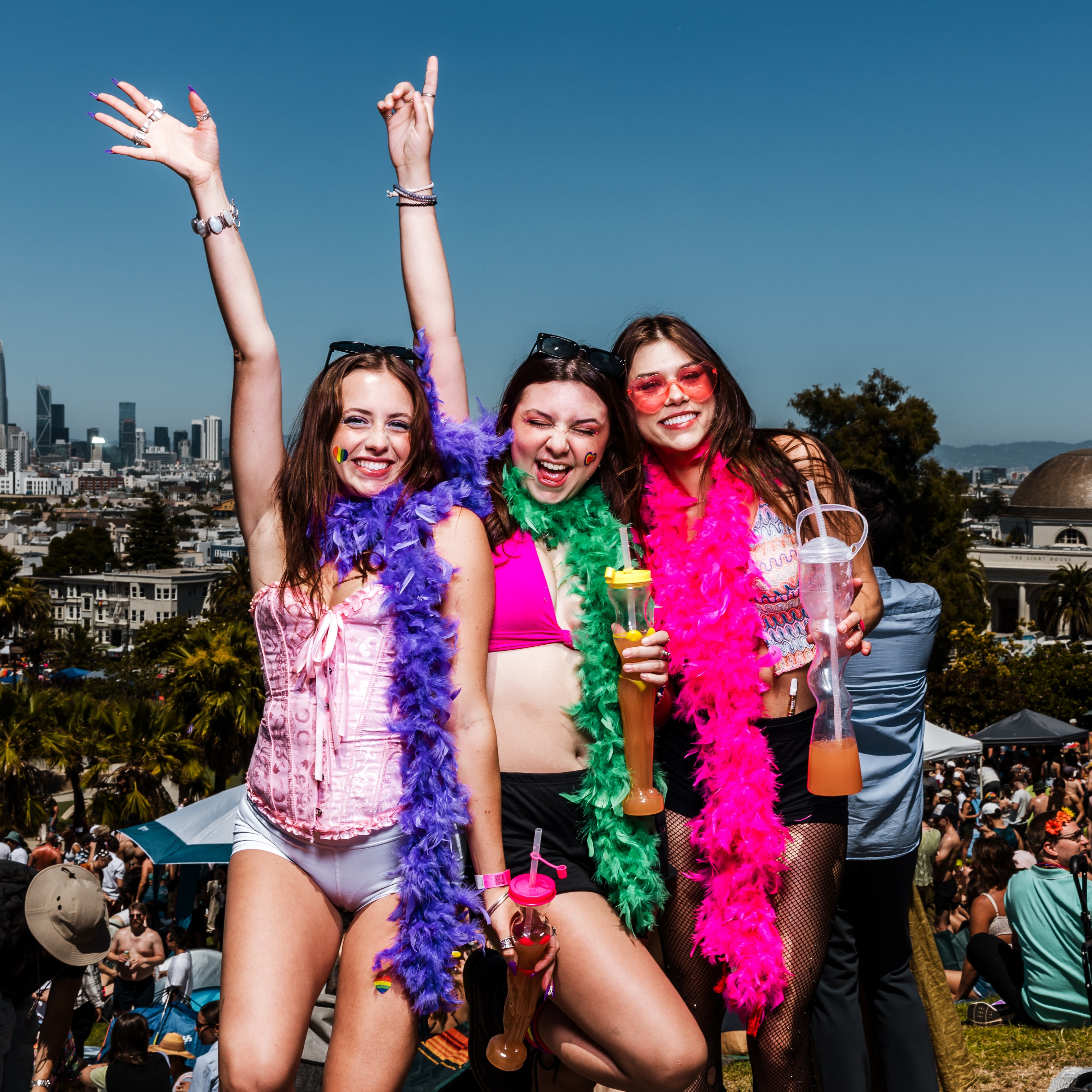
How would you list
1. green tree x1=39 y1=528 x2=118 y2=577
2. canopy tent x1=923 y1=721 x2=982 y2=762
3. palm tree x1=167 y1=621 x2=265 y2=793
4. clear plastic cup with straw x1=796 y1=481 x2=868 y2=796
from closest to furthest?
clear plastic cup with straw x1=796 y1=481 x2=868 y2=796 < canopy tent x1=923 y1=721 x2=982 y2=762 < palm tree x1=167 y1=621 x2=265 y2=793 < green tree x1=39 y1=528 x2=118 y2=577

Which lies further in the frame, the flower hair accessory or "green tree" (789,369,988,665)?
"green tree" (789,369,988,665)

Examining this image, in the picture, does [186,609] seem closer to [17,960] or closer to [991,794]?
[991,794]

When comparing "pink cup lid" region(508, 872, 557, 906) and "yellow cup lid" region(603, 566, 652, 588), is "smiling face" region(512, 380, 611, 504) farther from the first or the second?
"pink cup lid" region(508, 872, 557, 906)

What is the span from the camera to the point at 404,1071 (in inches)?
92.2

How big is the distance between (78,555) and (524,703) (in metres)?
104

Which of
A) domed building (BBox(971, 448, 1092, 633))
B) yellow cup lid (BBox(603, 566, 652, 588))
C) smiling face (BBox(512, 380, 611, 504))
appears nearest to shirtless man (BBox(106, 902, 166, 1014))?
smiling face (BBox(512, 380, 611, 504))

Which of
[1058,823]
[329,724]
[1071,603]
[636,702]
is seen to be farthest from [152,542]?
[636,702]

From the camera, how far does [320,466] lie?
8.54 ft

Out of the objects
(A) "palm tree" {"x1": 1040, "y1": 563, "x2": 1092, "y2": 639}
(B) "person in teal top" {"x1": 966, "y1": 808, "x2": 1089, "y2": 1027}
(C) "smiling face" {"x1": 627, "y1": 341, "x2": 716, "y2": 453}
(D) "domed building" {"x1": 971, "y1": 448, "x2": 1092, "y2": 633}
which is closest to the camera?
(C) "smiling face" {"x1": 627, "y1": 341, "x2": 716, "y2": 453}

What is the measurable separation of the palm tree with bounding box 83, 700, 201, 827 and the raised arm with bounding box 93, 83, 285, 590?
60.1ft

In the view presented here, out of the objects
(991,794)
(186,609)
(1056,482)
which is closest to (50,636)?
(186,609)

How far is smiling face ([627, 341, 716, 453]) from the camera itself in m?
2.85

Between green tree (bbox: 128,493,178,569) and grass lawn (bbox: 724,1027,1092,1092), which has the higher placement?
green tree (bbox: 128,493,178,569)

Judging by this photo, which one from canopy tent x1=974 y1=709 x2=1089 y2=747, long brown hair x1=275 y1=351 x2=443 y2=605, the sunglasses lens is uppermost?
the sunglasses lens
